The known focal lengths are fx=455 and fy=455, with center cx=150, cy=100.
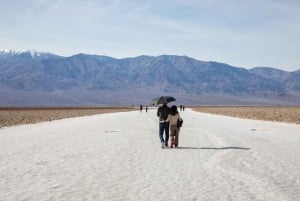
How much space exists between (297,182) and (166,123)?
7.53m

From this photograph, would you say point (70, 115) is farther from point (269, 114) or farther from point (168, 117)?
point (168, 117)

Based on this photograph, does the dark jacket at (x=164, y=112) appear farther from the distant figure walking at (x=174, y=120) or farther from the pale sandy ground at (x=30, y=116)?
the pale sandy ground at (x=30, y=116)

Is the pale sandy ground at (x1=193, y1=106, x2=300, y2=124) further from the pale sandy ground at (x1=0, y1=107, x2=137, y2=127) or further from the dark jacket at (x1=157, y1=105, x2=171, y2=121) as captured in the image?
the dark jacket at (x1=157, y1=105, x2=171, y2=121)

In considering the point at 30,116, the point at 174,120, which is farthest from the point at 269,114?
the point at 174,120

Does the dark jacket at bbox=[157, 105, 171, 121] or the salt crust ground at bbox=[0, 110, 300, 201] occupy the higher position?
the dark jacket at bbox=[157, 105, 171, 121]

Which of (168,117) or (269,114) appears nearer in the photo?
(168,117)

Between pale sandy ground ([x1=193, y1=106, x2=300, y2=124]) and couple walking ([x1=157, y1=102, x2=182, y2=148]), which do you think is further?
pale sandy ground ([x1=193, y1=106, x2=300, y2=124])

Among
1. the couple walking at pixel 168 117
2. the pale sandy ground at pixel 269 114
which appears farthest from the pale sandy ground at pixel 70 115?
the couple walking at pixel 168 117

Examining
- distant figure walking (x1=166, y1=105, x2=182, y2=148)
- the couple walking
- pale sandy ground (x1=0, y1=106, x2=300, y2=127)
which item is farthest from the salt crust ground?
pale sandy ground (x1=0, y1=106, x2=300, y2=127)

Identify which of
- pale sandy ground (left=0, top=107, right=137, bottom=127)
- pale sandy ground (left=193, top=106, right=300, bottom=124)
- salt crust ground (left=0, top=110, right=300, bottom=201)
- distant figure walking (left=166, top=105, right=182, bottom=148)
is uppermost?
distant figure walking (left=166, top=105, right=182, bottom=148)

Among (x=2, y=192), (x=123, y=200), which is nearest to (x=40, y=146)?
(x=2, y=192)

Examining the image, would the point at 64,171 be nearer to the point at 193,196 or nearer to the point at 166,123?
the point at 193,196

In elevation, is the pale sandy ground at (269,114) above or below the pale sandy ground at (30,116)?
above

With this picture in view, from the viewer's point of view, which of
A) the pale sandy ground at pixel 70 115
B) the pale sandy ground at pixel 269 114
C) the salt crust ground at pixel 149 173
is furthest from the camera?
the pale sandy ground at pixel 269 114
